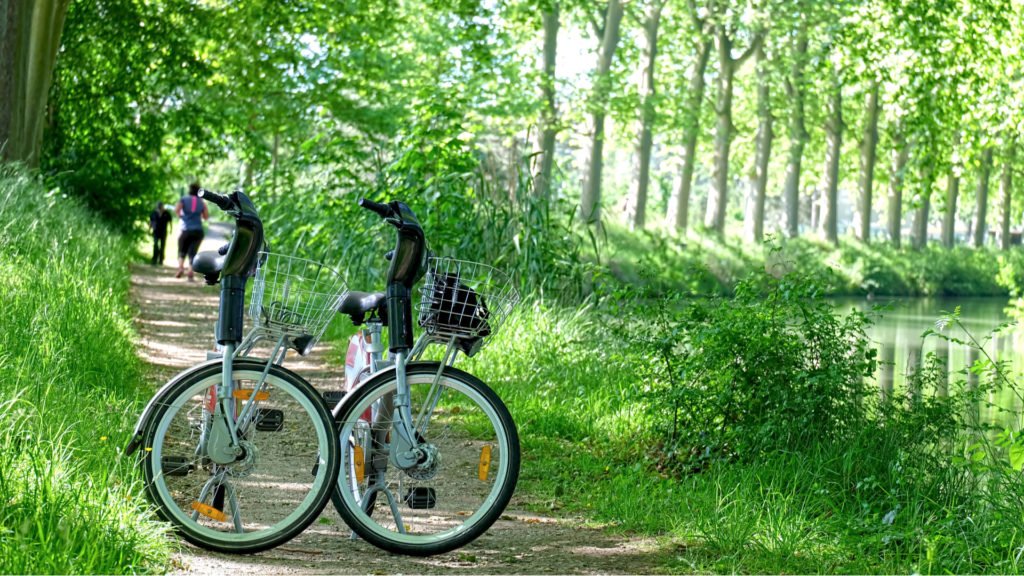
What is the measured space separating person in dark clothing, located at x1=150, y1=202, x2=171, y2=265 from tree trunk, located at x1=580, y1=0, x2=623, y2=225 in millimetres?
9120

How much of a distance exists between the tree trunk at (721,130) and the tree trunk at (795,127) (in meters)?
1.80

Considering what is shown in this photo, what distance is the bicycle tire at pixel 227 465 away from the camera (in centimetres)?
460

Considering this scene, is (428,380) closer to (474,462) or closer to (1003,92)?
(474,462)

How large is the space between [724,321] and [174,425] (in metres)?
3.66

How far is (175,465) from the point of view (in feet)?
15.2

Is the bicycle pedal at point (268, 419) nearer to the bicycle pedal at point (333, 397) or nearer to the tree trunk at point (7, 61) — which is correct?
the bicycle pedal at point (333, 397)

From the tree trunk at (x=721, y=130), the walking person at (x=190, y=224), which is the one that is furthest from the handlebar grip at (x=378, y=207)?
the tree trunk at (x=721, y=130)

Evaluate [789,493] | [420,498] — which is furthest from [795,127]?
[420,498]

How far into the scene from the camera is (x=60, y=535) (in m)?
3.76

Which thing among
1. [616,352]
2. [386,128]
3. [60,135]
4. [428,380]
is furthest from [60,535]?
[386,128]

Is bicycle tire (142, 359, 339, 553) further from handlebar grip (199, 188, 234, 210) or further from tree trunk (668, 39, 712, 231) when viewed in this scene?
tree trunk (668, 39, 712, 231)

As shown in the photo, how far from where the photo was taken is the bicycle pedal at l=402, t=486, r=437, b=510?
505cm

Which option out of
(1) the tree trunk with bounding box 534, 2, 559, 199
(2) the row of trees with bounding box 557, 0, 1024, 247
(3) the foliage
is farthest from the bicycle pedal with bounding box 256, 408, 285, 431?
(1) the tree trunk with bounding box 534, 2, 559, 199

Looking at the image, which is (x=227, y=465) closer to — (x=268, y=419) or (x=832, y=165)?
(x=268, y=419)
